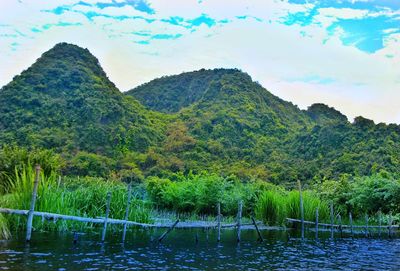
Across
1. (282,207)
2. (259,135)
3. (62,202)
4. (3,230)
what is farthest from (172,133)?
(3,230)

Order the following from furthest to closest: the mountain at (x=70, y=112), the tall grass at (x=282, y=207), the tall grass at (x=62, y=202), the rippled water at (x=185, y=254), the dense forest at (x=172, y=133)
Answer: the mountain at (x=70, y=112) < the dense forest at (x=172, y=133) < the tall grass at (x=282, y=207) < the tall grass at (x=62, y=202) < the rippled water at (x=185, y=254)

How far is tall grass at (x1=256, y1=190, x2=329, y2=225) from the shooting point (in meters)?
20.2

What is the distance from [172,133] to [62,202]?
38.6 meters

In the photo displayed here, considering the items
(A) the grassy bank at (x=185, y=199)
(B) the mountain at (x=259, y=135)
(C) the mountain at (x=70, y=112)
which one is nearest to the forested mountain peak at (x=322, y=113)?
(B) the mountain at (x=259, y=135)

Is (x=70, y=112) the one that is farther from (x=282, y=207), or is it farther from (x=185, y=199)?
(x=282, y=207)

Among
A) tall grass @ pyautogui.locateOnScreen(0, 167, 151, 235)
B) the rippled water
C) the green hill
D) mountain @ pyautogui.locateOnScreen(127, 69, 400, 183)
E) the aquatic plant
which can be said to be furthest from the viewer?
the green hill

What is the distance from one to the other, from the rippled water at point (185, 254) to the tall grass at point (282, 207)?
4.05 metres

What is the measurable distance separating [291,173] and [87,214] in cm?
2705

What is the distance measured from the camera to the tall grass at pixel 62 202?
12.4 m

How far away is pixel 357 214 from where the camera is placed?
24.3 meters

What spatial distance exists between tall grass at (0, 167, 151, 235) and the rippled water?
2.47 ft

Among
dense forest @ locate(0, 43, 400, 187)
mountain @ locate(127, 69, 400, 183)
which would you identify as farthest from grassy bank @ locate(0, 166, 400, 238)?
mountain @ locate(127, 69, 400, 183)

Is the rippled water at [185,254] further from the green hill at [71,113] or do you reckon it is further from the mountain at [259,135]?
the green hill at [71,113]

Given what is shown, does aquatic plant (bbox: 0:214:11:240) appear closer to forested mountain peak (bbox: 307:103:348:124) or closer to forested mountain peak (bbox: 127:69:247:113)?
forested mountain peak (bbox: 307:103:348:124)
